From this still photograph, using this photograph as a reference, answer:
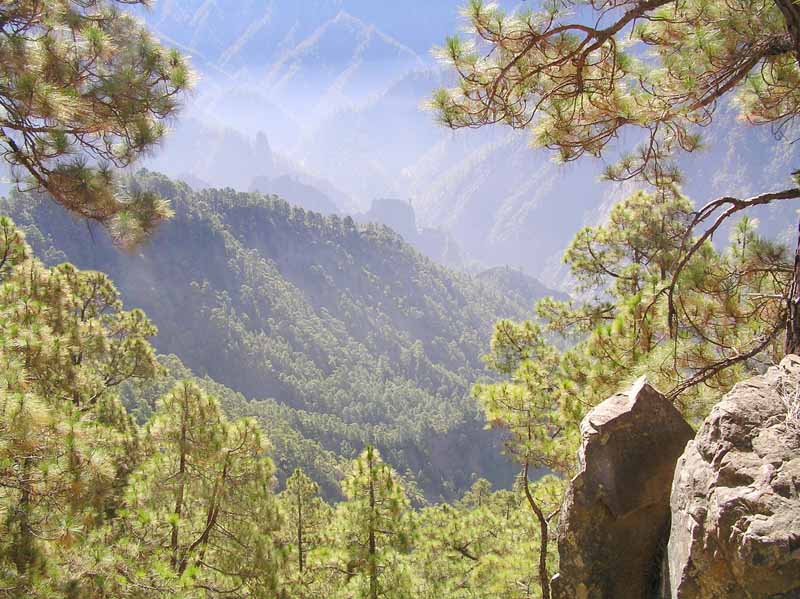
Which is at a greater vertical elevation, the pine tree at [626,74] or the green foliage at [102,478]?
the pine tree at [626,74]

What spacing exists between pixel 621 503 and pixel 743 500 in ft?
3.28

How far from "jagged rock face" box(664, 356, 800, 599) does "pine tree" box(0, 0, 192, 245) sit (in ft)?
14.1

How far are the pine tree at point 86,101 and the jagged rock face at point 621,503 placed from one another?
12.8 ft

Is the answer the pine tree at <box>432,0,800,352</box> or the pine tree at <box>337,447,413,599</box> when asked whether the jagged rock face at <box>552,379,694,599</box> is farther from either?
the pine tree at <box>337,447,413,599</box>

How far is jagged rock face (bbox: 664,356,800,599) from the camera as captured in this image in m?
1.86

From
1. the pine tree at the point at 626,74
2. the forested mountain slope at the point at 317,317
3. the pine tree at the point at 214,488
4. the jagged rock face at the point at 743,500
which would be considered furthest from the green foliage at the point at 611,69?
the forested mountain slope at the point at 317,317

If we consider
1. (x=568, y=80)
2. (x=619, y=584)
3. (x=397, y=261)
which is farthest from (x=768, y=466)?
(x=397, y=261)

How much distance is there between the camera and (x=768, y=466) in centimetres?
204

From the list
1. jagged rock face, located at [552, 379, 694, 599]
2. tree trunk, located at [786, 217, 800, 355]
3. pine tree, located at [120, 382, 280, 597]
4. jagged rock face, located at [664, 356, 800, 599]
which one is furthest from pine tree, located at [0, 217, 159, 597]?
tree trunk, located at [786, 217, 800, 355]

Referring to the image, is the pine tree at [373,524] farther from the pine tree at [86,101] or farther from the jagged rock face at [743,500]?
the jagged rock face at [743,500]

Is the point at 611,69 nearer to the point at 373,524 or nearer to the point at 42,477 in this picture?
the point at 42,477

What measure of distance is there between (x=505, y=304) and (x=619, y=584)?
15332 cm

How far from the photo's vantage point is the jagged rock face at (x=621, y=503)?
2.88 meters

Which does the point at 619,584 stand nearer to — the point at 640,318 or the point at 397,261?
the point at 640,318
